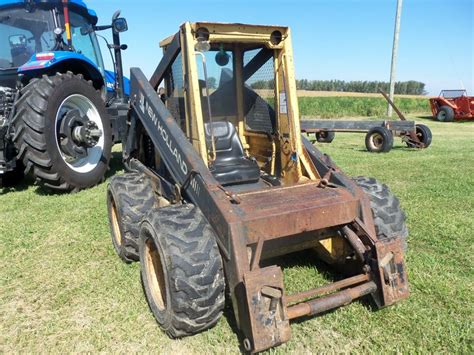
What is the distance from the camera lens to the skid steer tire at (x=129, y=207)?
11.5 feet

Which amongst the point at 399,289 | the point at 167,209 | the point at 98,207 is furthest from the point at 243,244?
the point at 98,207

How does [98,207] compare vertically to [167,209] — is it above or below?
below

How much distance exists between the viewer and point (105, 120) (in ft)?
20.8

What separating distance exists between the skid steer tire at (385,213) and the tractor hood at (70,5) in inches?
216

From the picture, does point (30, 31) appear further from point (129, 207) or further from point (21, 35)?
point (129, 207)

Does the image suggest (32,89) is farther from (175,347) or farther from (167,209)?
(175,347)

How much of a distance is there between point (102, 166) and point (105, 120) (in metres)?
0.72

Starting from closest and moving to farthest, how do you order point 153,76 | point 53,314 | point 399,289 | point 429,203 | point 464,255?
1. point 399,289
2. point 53,314
3. point 464,255
4. point 153,76
5. point 429,203

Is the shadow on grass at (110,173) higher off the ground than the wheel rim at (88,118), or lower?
lower

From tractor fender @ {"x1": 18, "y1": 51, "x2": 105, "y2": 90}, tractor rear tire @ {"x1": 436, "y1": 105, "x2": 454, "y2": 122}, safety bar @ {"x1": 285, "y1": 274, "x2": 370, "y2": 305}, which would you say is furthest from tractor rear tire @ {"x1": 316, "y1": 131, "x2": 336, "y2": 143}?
tractor rear tire @ {"x1": 436, "y1": 105, "x2": 454, "y2": 122}

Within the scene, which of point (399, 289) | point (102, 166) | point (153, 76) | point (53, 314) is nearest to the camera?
point (399, 289)

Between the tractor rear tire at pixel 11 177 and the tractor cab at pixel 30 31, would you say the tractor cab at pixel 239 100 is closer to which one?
the tractor cab at pixel 30 31

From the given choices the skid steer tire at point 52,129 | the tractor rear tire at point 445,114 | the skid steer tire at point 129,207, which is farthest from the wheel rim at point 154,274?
the tractor rear tire at point 445,114

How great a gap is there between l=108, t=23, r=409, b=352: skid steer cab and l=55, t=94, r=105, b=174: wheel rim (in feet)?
5.83
